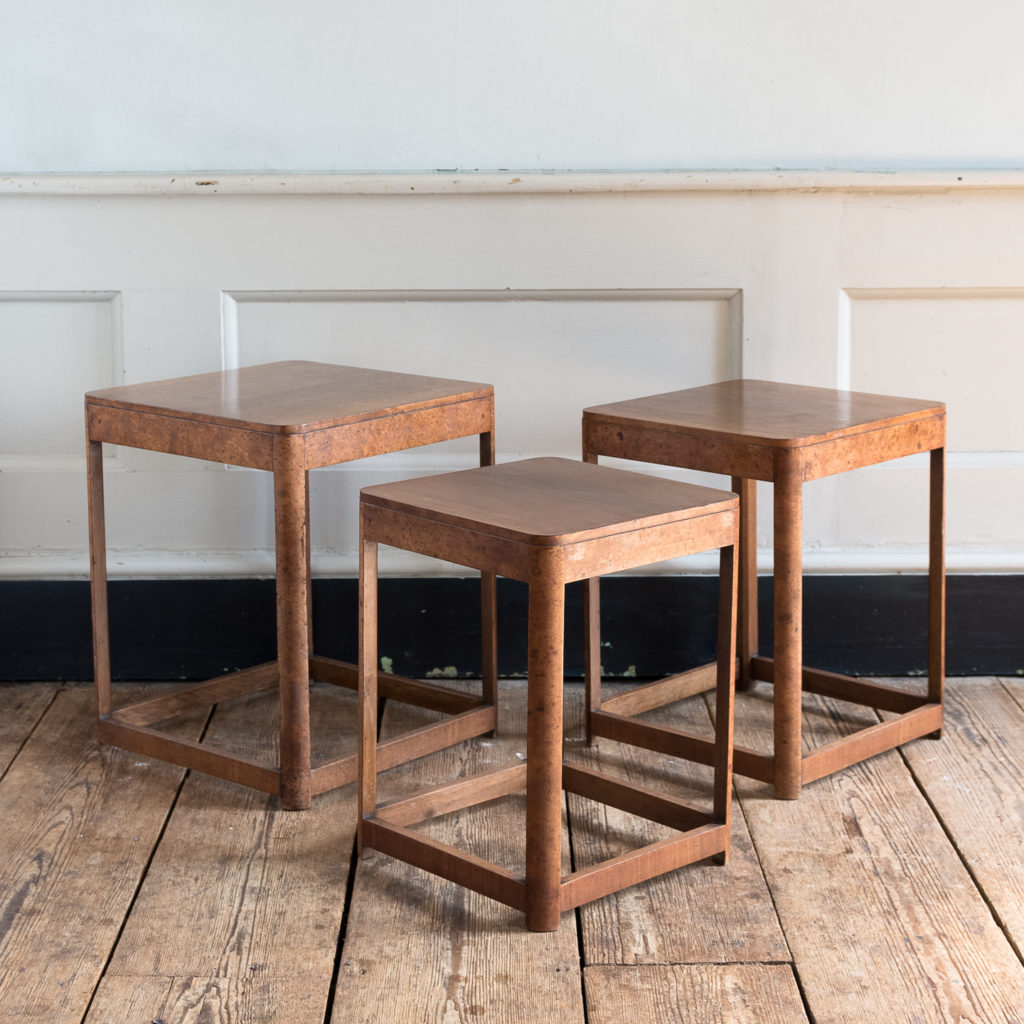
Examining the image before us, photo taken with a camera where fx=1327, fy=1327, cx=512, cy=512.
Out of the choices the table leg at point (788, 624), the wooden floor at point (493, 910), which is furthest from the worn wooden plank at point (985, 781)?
the table leg at point (788, 624)

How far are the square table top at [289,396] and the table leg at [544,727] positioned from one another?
1.35 feet

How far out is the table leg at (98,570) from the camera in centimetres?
176

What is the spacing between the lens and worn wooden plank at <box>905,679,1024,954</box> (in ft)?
4.77

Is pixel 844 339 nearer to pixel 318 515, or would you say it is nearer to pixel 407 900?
pixel 318 515

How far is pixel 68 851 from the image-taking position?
1.53 m

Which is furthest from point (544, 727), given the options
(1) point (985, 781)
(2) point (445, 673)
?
(2) point (445, 673)

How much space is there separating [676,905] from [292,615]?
1.80 ft

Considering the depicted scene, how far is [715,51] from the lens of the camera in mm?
1995

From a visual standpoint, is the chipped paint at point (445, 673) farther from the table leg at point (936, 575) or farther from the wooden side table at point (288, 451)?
the table leg at point (936, 575)

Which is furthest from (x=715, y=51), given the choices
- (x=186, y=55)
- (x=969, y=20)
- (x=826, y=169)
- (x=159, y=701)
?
(x=159, y=701)

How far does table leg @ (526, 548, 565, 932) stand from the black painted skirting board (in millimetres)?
801

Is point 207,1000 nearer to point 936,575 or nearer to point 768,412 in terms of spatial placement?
point 768,412

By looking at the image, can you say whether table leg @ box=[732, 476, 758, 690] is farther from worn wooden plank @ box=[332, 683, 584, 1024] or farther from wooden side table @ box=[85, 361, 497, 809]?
worn wooden plank @ box=[332, 683, 584, 1024]

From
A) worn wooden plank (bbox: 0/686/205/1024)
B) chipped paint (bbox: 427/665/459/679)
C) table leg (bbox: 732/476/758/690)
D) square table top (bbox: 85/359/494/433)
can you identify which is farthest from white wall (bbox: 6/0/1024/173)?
worn wooden plank (bbox: 0/686/205/1024)
